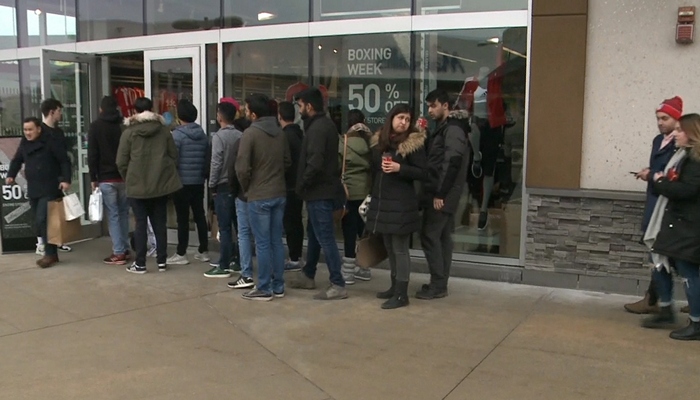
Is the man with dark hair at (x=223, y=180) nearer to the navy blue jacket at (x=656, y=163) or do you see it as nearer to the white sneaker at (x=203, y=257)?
the white sneaker at (x=203, y=257)

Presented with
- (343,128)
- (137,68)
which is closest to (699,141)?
(343,128)

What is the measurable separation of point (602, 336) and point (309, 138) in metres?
2.99

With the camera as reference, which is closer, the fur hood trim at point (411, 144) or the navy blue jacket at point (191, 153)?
the fur hood trim at point (411, 144)

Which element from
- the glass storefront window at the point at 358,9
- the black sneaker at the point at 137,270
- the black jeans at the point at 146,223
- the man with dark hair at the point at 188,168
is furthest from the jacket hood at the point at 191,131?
the glass storefront window at the point at 358,9

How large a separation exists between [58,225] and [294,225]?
2.70m

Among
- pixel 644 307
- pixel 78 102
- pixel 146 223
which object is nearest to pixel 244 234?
pixel 146 223

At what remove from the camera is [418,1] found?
755 centimetres

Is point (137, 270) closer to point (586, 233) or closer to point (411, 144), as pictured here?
point (411, 144)

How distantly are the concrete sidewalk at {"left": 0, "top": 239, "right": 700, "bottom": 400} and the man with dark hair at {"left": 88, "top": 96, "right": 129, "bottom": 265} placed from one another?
39.5 inches

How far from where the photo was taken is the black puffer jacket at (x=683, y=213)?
5066 millimetres

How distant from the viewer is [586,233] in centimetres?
673

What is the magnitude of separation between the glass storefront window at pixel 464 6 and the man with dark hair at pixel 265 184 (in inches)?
90.6

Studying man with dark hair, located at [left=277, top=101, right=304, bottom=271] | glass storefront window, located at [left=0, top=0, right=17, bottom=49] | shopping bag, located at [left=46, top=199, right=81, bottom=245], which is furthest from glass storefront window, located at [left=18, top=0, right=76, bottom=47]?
man with dark hair, located at [left=277, top=101, right=304, bottom=271]

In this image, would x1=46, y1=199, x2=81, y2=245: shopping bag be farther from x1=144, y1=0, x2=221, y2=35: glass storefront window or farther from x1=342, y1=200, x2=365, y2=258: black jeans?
x1=342, y1=200, x2=365, y2=258: black jeans
